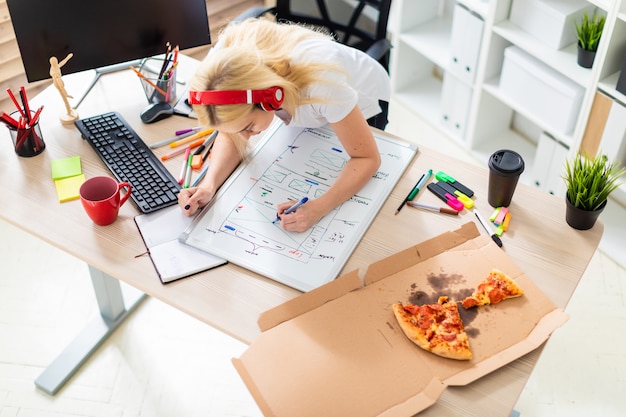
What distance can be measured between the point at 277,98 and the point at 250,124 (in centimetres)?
9

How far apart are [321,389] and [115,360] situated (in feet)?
3.91

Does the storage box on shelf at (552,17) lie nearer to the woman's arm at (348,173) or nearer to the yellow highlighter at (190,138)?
the woman's arm at (348,173)

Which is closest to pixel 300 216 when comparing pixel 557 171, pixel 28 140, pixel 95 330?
pixel 28 140

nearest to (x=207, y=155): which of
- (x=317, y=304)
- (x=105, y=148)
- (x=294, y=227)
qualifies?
(x=105, y=148)

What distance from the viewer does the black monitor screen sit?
1.87 m

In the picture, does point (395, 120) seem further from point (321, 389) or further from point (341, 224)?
point (321, 389)

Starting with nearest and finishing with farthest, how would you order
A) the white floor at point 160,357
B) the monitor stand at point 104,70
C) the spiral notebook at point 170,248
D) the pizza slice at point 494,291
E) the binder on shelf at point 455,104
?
1. the pizza slice at point 494,291
2. the spiral notebook at point 170,248
3. the monitor stand at point 104,70
4. the white floor at point 160,357
5. the binder on shelf at point 455,104

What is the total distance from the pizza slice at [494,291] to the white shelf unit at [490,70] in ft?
3.81

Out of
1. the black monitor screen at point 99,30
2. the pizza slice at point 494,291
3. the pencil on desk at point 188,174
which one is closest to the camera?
the pizza slice at point 494,291

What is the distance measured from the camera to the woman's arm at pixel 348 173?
1614 mm

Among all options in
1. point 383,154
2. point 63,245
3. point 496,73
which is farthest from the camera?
point 496,73

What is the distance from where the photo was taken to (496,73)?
2811 mm

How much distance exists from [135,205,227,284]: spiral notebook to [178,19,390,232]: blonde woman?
0.15 feet

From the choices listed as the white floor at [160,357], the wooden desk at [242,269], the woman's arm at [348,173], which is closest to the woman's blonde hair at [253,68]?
the woman's arm at [348,173]
